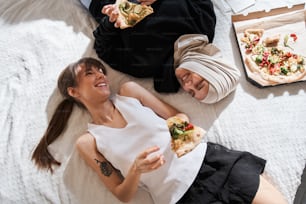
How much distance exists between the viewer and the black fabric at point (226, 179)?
1027 mm

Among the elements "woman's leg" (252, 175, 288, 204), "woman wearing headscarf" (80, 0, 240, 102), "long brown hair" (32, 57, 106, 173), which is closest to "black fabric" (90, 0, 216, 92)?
"woman wearing headscarf" (80, 0, 240, 102)

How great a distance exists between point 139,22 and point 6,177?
636 millimetres

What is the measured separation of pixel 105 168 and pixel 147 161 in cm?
16

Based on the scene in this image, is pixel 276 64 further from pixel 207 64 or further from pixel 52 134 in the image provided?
pixel 52 134

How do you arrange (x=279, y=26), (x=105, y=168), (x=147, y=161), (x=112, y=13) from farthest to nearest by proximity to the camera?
(x=279, y=26) < (x=112, y=13) < (x=105, y=168) < (x=147, y=161)

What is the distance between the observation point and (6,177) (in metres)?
1.13

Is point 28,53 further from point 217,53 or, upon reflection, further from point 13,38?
point 217,53

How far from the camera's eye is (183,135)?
1104 millimetres

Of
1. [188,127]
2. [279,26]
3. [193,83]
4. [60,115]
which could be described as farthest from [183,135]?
[279,26]

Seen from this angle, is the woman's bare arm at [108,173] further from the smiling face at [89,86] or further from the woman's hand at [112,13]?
the woman's hand at [112,13]

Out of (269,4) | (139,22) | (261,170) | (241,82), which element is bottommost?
(261,170)

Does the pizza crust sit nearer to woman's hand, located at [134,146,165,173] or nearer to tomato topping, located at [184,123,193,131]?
tomato topping, located at [184,123,193,131]

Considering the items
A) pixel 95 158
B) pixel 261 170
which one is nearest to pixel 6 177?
pixel 95 158

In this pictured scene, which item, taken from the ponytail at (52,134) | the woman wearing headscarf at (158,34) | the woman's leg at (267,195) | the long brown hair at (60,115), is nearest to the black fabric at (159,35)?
the woman wearing headscarf at (158,34)
